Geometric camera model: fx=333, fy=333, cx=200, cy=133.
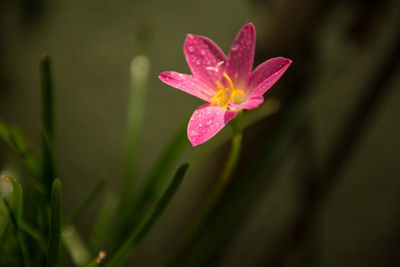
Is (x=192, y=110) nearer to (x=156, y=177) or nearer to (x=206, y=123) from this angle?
(x=156, y=177)

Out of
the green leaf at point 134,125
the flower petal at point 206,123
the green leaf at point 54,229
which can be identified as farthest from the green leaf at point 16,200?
the green leaf at point 134,125

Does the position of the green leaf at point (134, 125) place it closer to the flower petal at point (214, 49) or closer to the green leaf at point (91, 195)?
the green leaf at point (91, 195)

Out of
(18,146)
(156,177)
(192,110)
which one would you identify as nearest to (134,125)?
(156,177)

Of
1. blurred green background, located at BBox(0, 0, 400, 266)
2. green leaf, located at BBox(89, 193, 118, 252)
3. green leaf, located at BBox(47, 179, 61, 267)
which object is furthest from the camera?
blurred green background, located at BBox(0, 0, 400, 266)

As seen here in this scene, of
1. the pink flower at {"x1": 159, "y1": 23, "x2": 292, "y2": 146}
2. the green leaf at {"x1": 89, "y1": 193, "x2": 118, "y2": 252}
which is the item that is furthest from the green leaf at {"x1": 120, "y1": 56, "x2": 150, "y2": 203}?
the pink flower at {"x1": 159, "y1": 23, "x2": 292, "y2": 146}

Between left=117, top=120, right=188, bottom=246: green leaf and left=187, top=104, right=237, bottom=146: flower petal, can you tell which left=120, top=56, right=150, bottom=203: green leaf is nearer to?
left=117, top=120, right=188, bottom=246: green leaf

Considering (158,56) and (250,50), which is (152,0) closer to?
(158,56)

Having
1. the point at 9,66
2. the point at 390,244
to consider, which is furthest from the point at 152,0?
the point at 390,244
